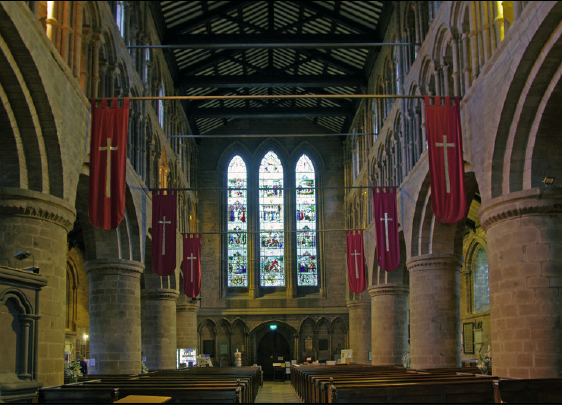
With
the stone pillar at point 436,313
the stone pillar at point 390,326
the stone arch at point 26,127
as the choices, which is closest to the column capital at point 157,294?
the stone pillar at point 390,326

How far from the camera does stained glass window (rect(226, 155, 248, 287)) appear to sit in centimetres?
3681

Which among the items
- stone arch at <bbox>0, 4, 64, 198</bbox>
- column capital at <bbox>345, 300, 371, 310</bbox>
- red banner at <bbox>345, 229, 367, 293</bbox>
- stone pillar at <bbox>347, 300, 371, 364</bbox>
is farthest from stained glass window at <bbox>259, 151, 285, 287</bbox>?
stone arch at <bbox>0, 4, 64, 198</bbox>

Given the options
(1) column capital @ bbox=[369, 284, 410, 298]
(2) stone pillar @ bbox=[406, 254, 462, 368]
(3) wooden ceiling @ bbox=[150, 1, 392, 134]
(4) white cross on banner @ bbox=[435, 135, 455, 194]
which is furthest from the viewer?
(1) column capital @ bbox=[369, 284, 410, 298]

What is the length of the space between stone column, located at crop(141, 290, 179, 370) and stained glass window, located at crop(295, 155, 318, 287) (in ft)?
37.6

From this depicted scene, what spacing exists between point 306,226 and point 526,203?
25.2 meters

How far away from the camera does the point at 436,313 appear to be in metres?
18.8

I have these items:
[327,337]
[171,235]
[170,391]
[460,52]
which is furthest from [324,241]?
[170,391]

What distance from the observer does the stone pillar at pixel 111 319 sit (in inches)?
717

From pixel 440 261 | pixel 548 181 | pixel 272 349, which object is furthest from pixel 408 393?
pixel 272 349

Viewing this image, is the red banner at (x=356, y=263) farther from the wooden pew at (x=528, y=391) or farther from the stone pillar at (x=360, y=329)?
the wooden pew at (x=528, y=391)

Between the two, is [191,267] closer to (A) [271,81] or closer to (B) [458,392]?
(A) [271,81]

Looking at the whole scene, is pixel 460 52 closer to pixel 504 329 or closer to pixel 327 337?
pixel 504 329

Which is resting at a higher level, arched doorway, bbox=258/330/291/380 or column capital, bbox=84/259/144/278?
column capital, bbox=84/259/144/278

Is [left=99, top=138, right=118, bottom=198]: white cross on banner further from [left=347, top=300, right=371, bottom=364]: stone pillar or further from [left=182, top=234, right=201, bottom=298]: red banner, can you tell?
[left=347, top=300, right=371, bottom=364]: stone pillar
